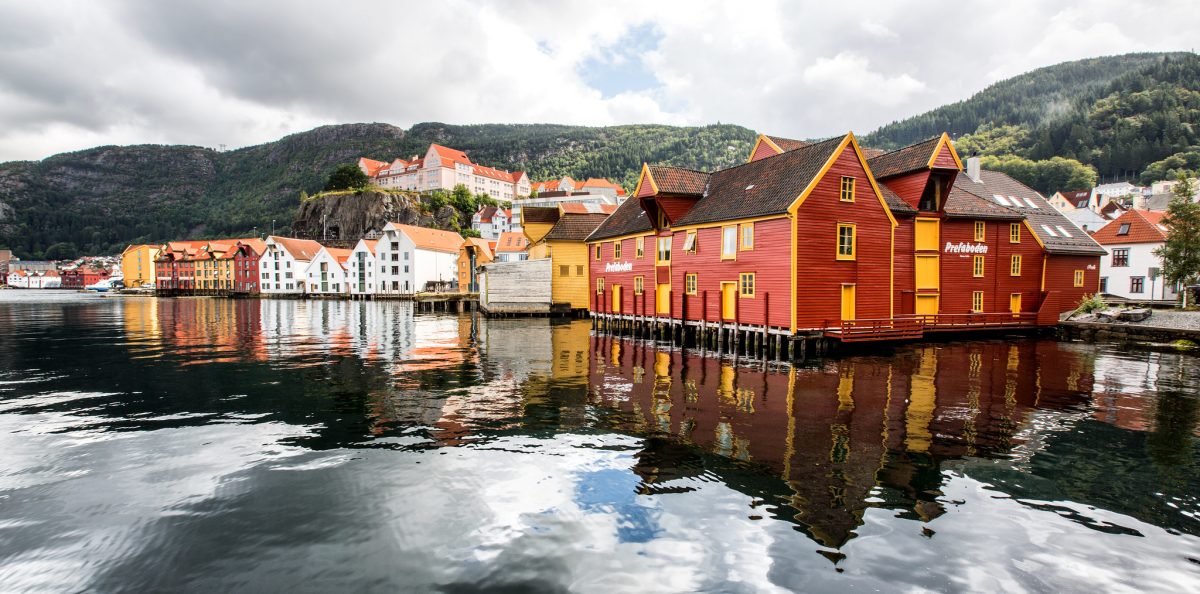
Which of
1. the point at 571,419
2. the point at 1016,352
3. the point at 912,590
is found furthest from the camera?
the point at 1016,352

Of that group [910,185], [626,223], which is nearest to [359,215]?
[626,223]

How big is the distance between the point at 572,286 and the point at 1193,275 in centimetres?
4599

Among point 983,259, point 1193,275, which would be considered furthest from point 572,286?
point 1193,275

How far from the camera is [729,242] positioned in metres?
30.0

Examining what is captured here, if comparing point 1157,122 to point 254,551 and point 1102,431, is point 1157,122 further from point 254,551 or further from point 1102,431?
point 254,551

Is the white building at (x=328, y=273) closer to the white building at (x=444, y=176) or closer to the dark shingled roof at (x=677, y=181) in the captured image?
the white building at (x=444, y=176)

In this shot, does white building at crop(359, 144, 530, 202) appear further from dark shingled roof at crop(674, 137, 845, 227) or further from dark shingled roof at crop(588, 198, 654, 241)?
dark shingled roof at crop(674, 137, 845, 227)

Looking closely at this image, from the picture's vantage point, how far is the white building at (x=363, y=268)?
331 feet

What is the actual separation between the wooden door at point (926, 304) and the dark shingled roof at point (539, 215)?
36821 mm

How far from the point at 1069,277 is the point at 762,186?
24.6m

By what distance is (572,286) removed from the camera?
57.7 metres

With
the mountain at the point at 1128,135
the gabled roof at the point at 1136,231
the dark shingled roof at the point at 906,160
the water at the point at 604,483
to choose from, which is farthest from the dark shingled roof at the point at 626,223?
the mountain at the point at 1128,135

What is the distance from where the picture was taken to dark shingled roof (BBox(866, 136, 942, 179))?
31.8 metres

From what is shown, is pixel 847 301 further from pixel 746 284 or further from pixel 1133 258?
pixel 1133 258
